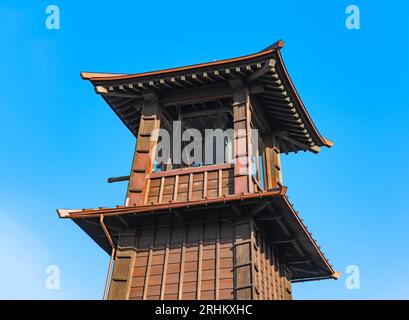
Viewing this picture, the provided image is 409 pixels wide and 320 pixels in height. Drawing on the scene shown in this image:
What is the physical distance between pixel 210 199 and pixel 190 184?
144 cm

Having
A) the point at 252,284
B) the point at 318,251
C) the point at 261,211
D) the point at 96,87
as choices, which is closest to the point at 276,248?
the point at 318,251

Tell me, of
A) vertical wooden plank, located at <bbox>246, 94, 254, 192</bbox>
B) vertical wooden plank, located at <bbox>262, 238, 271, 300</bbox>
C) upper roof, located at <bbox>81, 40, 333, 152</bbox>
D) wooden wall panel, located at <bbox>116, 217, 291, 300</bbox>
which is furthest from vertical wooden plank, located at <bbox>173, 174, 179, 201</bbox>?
upper roof, located at <bbox>81, 40, 333, 152</bbox>

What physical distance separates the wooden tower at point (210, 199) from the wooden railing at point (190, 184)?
0.03 meters

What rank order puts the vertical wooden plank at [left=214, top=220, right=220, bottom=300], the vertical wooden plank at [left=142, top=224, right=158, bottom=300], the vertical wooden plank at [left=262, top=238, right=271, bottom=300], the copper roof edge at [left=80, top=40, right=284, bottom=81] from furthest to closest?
the copper roof edge at [left=80, top=40, right=284, bottom=81] → the vertical wooden plank at [left=262, top=238, right=271, bottom=300] → the vertical wooden plank at [left=142, top=224, right=158, bottom=300] → the vertical wooden plank at [left=214, top=220, right=220, bottom=300]

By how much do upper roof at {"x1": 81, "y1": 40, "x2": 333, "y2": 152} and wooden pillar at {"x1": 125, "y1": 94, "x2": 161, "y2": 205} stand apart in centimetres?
52

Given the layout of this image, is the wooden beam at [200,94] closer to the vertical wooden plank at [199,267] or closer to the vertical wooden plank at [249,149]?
the vertical wooden plank at [249,149]

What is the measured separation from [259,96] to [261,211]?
455 cm

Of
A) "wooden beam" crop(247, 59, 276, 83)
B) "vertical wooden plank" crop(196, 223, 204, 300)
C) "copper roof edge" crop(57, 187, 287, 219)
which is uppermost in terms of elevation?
"wooden beam" crop(247, 59, 276, 83)

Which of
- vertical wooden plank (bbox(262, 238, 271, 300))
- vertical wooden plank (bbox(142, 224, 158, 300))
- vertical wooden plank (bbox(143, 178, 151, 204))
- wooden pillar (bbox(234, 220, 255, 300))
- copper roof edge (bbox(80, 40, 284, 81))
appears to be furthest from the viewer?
copper roof edge (bbox(80, 40, 284, 81))

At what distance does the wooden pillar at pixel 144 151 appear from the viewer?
1494 cm

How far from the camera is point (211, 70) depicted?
15.9 meters

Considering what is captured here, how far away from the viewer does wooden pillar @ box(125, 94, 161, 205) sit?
14.9m

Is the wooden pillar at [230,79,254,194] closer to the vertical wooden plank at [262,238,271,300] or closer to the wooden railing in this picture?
the wooden railing

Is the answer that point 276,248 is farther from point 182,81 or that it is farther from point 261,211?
point 182,81
